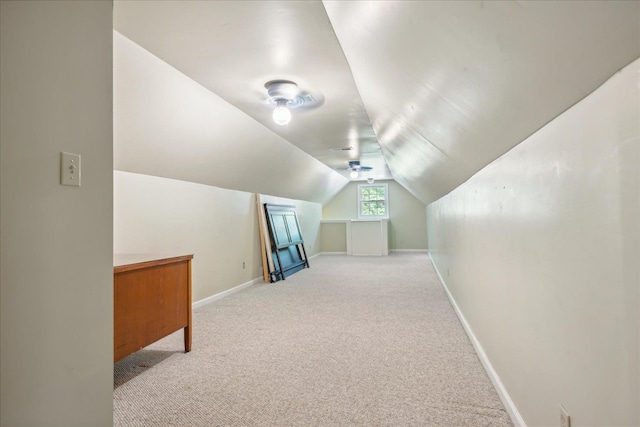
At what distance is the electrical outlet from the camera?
1036 millimetres

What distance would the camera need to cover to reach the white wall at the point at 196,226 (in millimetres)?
3066

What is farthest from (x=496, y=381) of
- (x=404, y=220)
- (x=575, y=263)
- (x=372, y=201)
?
(x=372, y=201)

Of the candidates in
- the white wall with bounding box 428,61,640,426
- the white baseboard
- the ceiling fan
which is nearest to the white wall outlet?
the white wall with bounding box 428,61,640,426

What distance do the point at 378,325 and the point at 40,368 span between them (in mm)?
2560

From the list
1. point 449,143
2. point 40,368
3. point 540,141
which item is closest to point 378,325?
point 449,143

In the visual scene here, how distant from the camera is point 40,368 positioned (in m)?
1.11

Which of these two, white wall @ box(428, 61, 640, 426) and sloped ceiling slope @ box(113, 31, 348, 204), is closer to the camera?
white wall @ box(428, 61, 640, 426)

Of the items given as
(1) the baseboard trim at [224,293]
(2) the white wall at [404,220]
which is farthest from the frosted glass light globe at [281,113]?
(2) the white wall at [404,220]

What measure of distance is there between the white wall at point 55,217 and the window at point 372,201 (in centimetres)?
918

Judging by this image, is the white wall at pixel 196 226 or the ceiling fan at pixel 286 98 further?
the white wall at pixel 196 226

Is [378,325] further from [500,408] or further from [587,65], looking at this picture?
[587,65]

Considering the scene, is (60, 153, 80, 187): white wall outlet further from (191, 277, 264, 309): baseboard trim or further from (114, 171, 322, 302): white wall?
(191, 277, 264, 309): baseboard trim

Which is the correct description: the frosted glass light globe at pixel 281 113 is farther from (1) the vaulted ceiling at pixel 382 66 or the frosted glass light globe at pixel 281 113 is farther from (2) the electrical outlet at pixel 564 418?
(2) the electrical outlet at pixel 564 418

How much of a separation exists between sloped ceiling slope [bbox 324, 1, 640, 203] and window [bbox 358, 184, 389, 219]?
7.75 m
